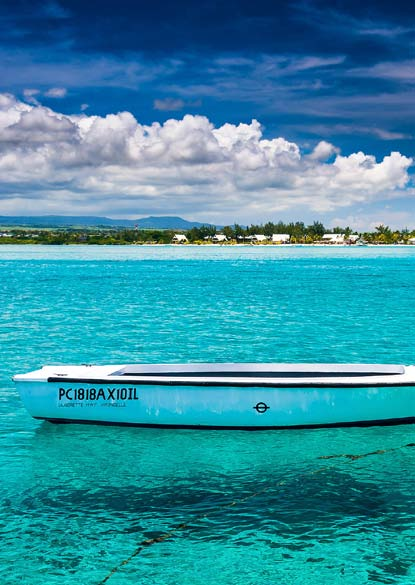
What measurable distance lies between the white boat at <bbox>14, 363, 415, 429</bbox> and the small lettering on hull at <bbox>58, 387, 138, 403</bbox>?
2 cm

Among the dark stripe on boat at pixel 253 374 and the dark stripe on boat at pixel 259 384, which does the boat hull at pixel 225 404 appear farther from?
the dark stripe on boat at pixel 253 374

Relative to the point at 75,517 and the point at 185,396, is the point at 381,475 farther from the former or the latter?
the point at 75,517

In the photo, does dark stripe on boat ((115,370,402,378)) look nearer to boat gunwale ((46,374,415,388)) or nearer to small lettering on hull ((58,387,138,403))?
small lettering on hull ((58,387,138,403))

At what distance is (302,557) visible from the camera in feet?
35.5

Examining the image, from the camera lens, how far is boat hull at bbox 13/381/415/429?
16.4 m

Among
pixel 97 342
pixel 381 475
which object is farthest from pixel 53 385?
pixel 97 342

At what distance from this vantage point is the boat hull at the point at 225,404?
53.7 feet

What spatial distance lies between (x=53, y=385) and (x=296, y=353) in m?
17.6

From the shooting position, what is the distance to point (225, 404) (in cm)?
1648

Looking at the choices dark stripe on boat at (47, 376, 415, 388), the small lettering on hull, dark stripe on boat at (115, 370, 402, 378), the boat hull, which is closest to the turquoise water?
the boat hull

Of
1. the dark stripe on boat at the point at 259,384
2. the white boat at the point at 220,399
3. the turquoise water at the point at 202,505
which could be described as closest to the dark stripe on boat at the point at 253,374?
the white boat at the point at 220,399

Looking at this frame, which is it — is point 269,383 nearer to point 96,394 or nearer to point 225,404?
point 225,404

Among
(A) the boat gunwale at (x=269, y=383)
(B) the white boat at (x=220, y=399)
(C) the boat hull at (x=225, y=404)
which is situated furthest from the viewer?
(C) the boat hull at (x=225, y=404)

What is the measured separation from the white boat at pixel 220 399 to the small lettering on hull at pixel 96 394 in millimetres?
25
